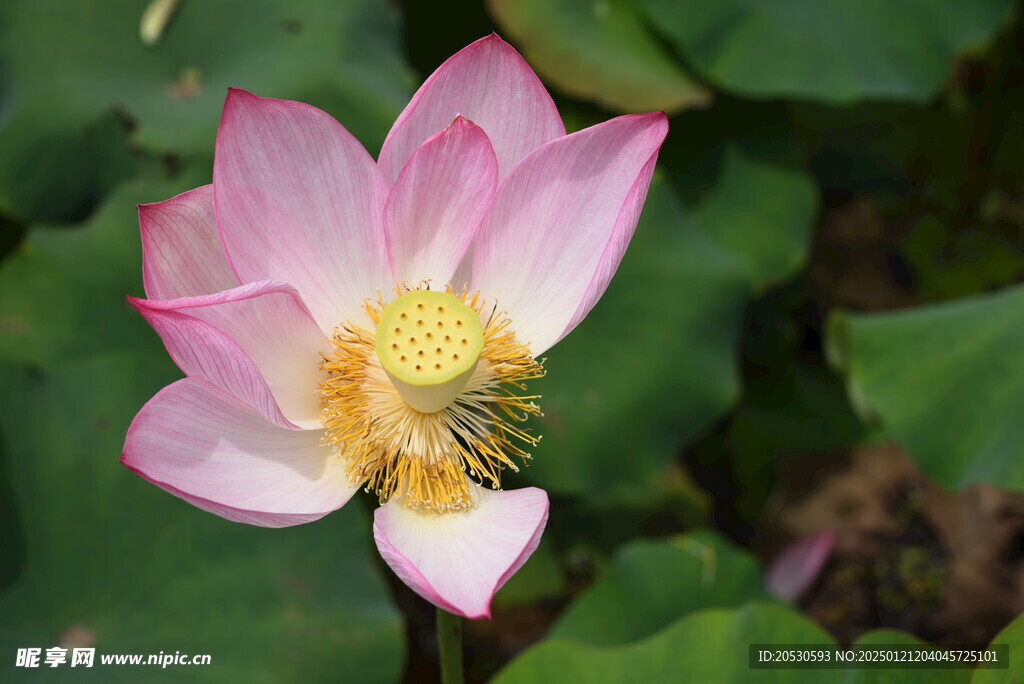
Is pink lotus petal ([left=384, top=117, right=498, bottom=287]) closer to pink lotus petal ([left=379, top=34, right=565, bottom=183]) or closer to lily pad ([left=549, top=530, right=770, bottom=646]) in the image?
pink lotus petal ([left=379, top=34, right=565, bottom=183])

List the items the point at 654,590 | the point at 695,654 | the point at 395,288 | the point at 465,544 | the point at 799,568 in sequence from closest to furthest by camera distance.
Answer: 1. the point at 465,544
2. the point at 395,288
3. the point at 695,654
4. the point at 654,590
5. the point at 799,568

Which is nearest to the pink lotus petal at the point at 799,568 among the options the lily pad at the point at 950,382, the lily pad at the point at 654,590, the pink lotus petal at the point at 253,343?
the lily pad at the point at 654,590

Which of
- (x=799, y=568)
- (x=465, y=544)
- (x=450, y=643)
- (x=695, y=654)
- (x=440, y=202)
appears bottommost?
(x=799, y=568)

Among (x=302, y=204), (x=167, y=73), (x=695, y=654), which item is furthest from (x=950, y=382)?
(x=167, y=73)

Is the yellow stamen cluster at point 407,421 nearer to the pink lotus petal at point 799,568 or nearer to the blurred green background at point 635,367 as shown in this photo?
the blurred green background at point 635,367

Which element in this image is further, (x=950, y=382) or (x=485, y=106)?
(x=950, y=382)

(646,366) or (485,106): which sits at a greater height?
(485,106)

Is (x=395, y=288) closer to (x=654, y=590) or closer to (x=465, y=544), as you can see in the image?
(x=465, y=544)

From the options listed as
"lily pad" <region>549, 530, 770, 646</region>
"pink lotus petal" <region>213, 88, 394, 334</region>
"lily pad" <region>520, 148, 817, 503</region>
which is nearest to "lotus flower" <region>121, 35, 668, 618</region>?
"pink lotus petal" <region>213, 88, 394, 334</region>
